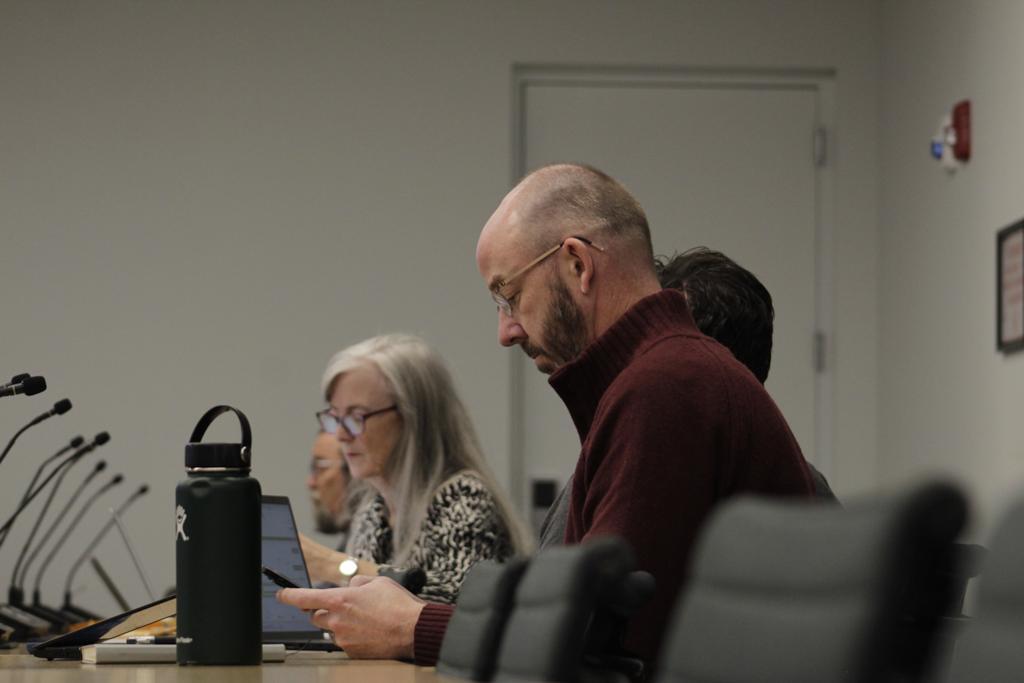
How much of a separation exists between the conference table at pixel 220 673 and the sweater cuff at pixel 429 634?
46 millimetres

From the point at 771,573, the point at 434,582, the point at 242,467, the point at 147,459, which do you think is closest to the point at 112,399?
the point at 147,459

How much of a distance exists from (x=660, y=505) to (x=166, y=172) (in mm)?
4240

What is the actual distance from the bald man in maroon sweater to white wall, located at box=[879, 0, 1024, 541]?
2.10 metres

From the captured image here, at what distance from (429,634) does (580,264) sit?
56 centimetres

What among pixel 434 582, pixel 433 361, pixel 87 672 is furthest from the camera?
pixel 433 361

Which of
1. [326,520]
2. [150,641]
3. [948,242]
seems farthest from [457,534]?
[948,242]

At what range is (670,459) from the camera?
1.34m

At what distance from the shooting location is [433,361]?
3180mm

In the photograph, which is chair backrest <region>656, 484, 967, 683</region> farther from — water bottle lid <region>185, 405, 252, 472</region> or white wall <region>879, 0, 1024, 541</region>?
white wall <region>879, 0, 1024, 541</region>

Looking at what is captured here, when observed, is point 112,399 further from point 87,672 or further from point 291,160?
point 87,672

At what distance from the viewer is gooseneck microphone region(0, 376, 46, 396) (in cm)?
183

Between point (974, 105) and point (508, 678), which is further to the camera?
point (974, 105)

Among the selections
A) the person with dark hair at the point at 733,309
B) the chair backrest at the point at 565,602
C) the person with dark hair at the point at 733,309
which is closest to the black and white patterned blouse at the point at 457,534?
the person with dark hair at the point at 733,309

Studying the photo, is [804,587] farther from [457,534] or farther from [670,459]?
[457,534]
